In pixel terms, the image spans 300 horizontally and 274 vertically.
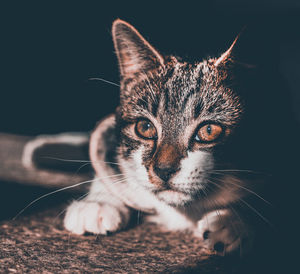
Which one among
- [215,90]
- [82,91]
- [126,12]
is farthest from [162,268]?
[126,12]

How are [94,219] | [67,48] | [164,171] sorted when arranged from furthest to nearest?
[67,48]
[94,219]
[164,171]

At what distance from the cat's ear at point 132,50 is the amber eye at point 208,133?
0.92 ft

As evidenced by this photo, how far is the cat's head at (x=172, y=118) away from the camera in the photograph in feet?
2.79

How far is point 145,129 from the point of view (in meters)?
0.98

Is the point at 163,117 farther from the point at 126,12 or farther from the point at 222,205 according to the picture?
the point at 126,12

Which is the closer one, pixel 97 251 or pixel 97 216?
pixel 97 251

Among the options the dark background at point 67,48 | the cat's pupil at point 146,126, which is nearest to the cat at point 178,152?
the cat's pupil at point 146,126

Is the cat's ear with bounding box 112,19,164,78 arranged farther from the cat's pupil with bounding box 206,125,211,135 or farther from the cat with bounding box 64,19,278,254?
the cat's pupil with bounding box 206,125,211,135

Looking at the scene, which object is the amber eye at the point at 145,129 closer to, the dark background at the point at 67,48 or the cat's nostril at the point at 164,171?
the cat's nostril at the point at 164,171

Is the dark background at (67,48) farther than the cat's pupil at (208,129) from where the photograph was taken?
Yes

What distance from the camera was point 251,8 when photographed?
2424 millimetres

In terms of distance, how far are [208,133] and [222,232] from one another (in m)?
0.27

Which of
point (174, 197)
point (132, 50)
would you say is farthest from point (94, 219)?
point (132, 50)

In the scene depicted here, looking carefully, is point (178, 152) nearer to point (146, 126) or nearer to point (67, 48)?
point (146, 126)
